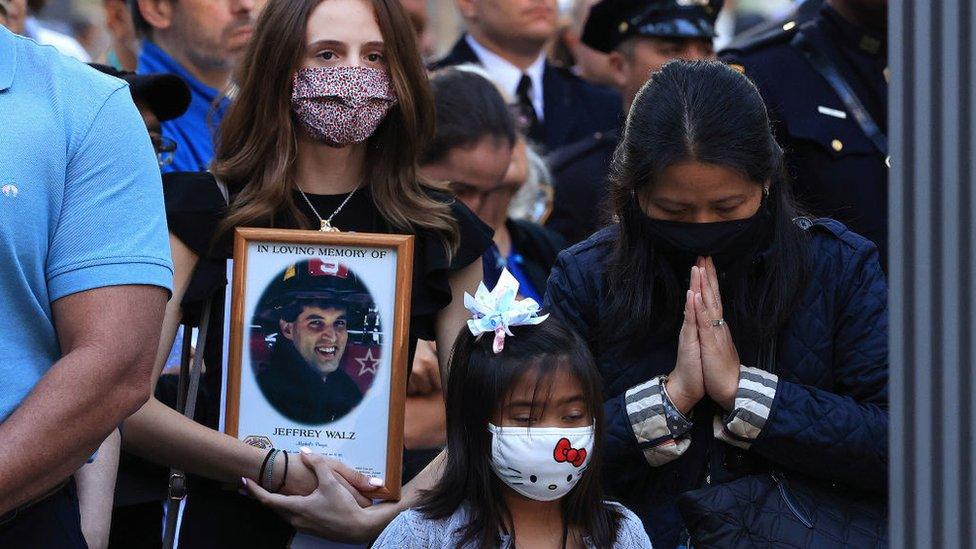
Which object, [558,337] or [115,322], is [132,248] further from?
[558,337]

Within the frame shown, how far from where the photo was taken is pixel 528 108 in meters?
7.20

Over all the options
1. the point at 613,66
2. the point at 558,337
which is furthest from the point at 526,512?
the point at 613,66

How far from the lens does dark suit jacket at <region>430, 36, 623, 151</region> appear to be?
23.2 feet

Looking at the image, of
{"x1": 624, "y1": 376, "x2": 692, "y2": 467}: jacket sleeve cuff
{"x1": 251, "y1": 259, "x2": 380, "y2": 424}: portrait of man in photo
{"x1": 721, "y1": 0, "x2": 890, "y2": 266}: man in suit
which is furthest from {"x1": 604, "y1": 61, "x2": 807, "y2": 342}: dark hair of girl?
{"x1": 721, "y1": 0, "x2": 890, "y2": 266}: man in suit

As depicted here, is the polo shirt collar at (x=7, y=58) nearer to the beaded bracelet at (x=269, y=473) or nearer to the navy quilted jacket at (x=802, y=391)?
the beaded bracelet at (x=269, y=473)

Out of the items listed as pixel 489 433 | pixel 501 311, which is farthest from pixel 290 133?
pixel 489 433

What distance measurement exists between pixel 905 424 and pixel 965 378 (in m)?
0.12

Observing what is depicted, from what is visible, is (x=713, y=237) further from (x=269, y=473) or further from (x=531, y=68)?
(x=531, y=68)

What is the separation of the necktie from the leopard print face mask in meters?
3.17

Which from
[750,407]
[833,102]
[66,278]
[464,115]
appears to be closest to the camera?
[66,278]

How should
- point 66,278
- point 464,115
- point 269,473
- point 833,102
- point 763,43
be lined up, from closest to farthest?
point 66,278 < point 269,473 < point 464,115 < point 833,102 < point 763,43

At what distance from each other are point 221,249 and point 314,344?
1.09 ft

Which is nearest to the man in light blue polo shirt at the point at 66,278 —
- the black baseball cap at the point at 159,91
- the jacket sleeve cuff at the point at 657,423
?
the jacket sleeve cuff at the point at 657,423

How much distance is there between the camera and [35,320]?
2877 millimetres
